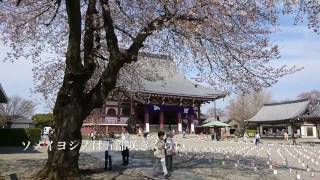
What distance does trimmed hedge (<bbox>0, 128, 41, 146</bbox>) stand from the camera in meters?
35.3

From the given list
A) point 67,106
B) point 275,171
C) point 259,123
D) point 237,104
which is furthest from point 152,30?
point 237,104

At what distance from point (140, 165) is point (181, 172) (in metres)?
2.71

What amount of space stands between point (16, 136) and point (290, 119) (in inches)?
1427

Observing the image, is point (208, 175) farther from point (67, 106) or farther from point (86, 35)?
point (86, 35)

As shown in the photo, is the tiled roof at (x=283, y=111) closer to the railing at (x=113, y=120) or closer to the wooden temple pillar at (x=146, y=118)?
the wooden temple pillar at (x=146, y=118)

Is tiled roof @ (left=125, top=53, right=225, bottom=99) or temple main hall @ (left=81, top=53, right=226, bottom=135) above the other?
tiled roof @ (left=125, top=53, right=225, bottom=99)

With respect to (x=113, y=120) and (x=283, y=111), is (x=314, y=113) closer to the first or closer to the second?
(x=283, y=111)

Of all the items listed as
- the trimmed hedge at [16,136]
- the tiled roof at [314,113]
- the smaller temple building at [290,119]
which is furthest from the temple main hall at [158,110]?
the trimmed hedge at [16,136]

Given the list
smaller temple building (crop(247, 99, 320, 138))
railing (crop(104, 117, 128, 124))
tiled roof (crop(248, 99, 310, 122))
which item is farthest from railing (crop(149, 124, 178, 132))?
tiled roof (crop(248, 99, 310, 122))

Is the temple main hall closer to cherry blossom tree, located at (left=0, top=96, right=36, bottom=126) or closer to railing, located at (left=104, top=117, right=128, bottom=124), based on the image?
railing, located at (left=104, top=117, right=128, bottom=124)

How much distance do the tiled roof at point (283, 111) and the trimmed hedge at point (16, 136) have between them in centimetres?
3419

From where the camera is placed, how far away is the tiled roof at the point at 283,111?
190ft

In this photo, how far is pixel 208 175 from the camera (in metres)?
14.7

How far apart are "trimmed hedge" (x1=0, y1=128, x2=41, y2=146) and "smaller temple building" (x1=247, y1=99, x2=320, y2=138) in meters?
29.2
